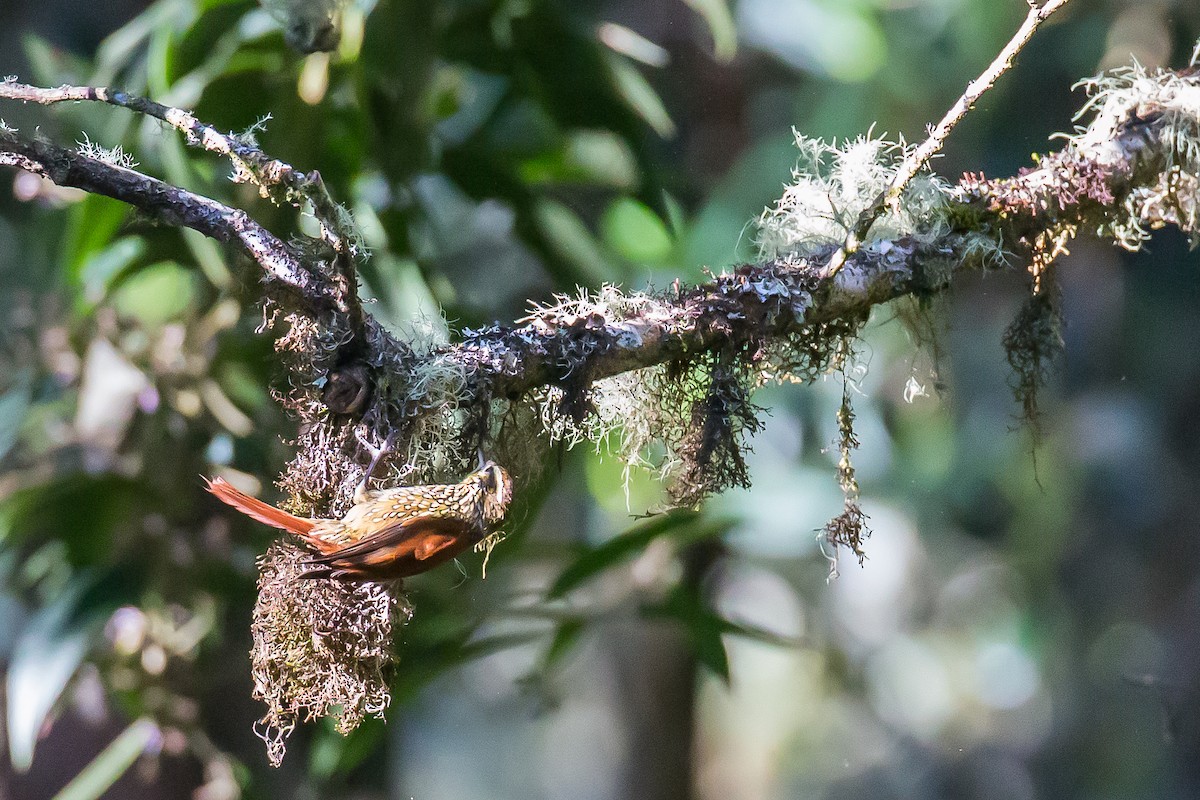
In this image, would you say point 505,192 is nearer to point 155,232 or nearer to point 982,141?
point 155,232

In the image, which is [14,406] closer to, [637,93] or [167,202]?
[167,202]

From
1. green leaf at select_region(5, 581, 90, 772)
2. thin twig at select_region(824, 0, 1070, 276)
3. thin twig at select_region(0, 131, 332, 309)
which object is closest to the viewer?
thin twig at select_region(0, 131, 332, 309)

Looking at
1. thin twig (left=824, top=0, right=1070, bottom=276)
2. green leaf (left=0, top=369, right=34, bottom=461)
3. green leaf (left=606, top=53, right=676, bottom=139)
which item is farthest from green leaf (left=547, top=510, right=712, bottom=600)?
green leaf (left=0, top=369, right=34, bottom=461)

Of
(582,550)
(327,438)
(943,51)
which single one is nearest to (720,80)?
(943,51)

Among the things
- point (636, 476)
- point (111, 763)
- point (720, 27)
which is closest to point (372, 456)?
point (636, 476)

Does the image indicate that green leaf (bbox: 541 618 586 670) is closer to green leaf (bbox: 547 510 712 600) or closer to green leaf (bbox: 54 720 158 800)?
green leaf (bbox: 547 510 712 600)

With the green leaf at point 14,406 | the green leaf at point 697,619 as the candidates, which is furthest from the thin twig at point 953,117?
the green leaf at point 14,406
